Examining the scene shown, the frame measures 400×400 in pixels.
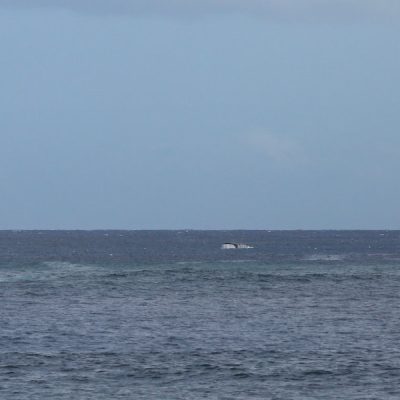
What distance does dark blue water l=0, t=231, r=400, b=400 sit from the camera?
35812 mm

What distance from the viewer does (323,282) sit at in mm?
79000

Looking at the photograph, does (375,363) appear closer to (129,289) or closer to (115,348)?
(115,348)

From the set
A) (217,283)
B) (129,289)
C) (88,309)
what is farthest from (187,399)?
(217,283)

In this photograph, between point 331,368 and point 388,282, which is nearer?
point 331,368

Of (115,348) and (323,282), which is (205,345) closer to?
(115,348)

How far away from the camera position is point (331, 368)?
1531 inches

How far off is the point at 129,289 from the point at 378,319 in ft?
75.9

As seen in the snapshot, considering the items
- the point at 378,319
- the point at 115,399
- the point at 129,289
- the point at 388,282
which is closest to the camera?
the point at 115,399

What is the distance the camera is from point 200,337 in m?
46.8

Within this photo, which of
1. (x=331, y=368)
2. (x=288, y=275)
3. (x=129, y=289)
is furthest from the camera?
(x=288, y=275)

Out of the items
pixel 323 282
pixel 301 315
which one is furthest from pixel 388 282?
pixel 301 315

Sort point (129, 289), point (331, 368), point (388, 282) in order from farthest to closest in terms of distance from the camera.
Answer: point (388, 282) → point (129, 289) → point (331, 368)

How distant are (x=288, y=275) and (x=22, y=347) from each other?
4529 centimetres

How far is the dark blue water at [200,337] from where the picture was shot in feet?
117
